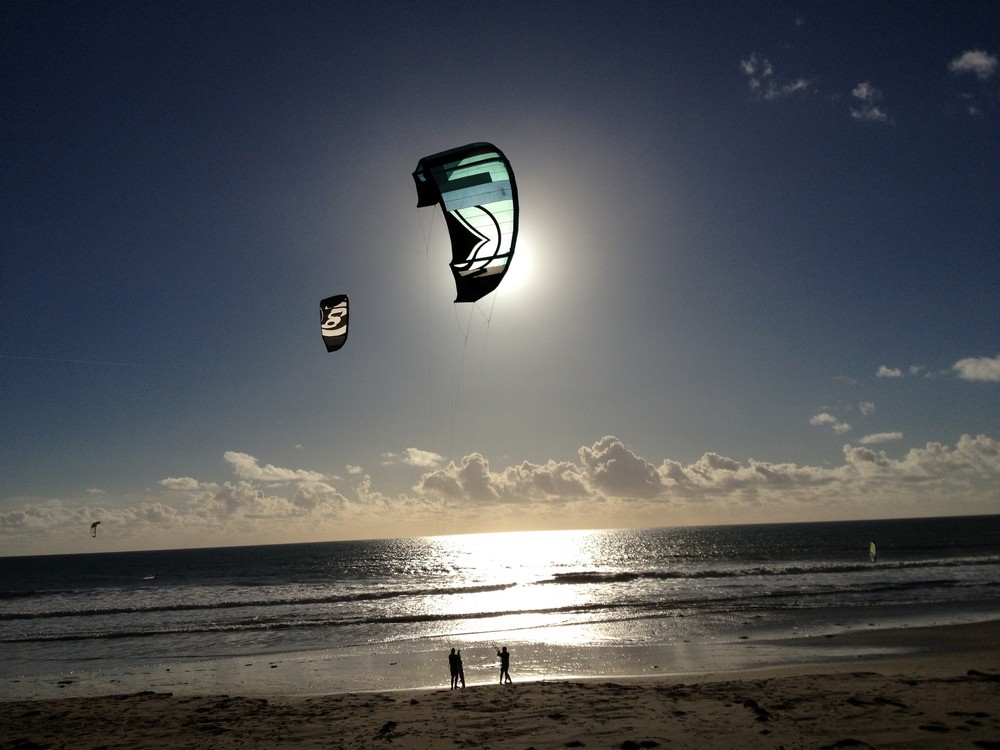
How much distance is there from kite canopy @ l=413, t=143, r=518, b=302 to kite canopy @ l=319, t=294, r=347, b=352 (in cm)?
508

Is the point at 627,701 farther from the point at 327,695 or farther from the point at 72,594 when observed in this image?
the point at 72,594

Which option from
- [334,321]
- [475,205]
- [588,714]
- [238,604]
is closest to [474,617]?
[238,604]

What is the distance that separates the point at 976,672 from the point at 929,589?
18.9 m

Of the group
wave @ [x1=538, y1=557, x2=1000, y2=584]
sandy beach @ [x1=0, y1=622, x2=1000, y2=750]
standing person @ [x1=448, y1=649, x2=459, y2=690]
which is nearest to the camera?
sandy beach @ [x1=0, y1=622, x2=1000, y2=750]

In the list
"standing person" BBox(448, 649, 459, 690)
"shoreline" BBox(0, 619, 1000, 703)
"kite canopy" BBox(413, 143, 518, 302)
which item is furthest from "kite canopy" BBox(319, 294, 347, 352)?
"shoreline" BBox(0, 619, 1000, 703)

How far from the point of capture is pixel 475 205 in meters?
Answer: 9.16

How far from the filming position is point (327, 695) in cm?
1259

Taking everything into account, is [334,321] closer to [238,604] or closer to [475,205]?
[475,205]

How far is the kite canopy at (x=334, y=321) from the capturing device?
13.4 m

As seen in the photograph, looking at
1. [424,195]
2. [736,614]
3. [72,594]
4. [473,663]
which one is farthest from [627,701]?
[72,594]

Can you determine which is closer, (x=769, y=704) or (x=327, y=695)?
(x=769, y=704)

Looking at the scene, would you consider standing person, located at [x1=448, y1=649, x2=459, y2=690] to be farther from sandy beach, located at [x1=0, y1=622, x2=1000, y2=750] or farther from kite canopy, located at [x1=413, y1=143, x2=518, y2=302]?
kite canopy, located at [x1=413, y1=143, x2=518, y2=302]

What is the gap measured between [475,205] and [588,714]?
8.53m

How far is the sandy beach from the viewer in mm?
8648
